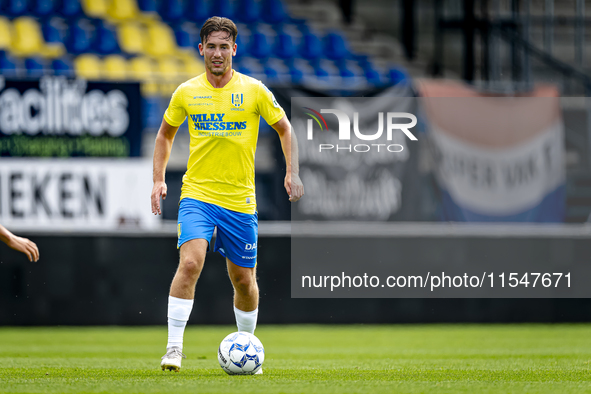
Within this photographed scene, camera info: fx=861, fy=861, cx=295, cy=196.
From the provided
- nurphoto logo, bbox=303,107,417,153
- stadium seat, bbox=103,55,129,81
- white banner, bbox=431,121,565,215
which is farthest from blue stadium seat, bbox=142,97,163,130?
white banner, bbox=431,121,565,215

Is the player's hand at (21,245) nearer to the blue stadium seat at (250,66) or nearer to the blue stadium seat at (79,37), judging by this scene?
the blue stadium seat at (250,66)

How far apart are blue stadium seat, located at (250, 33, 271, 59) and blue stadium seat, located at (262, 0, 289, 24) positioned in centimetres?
89

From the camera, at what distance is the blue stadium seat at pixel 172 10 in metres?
13.8

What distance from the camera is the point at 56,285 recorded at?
357 inches

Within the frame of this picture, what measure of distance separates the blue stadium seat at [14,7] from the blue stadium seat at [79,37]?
A: 2.76ft

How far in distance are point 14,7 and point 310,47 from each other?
180 inches

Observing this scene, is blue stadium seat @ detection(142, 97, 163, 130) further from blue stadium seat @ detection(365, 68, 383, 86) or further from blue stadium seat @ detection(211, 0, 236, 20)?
blue stadium seat @ detection(211, 0, 236, 20)

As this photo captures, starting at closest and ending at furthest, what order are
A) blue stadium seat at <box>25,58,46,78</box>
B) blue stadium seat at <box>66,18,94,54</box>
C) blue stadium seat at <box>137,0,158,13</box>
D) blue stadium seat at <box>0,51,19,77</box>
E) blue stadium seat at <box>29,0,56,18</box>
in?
blue stadium seat at <box>0,51,19,77</box>, blue stadium seat at <box>25,58,46,78</box>, blue stadium seat at <box>66,18,94,54</box>, blue stadium seat at <box>29,0,56,18</box>, blue stadium seat at <box>137,0,158,13</box>

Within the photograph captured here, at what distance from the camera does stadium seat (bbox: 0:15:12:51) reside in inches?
479

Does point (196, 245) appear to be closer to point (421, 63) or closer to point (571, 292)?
point (571, 292)

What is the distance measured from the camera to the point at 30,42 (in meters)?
12.4

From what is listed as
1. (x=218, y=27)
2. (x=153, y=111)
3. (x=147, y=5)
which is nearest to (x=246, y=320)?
(x=218, y=27)

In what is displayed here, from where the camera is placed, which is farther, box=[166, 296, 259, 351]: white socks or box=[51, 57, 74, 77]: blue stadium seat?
box=[51, 57, 74, 77]: blue stadium seat

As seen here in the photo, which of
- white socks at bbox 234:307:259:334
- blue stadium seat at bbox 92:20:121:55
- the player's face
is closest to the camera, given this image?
the player's face
